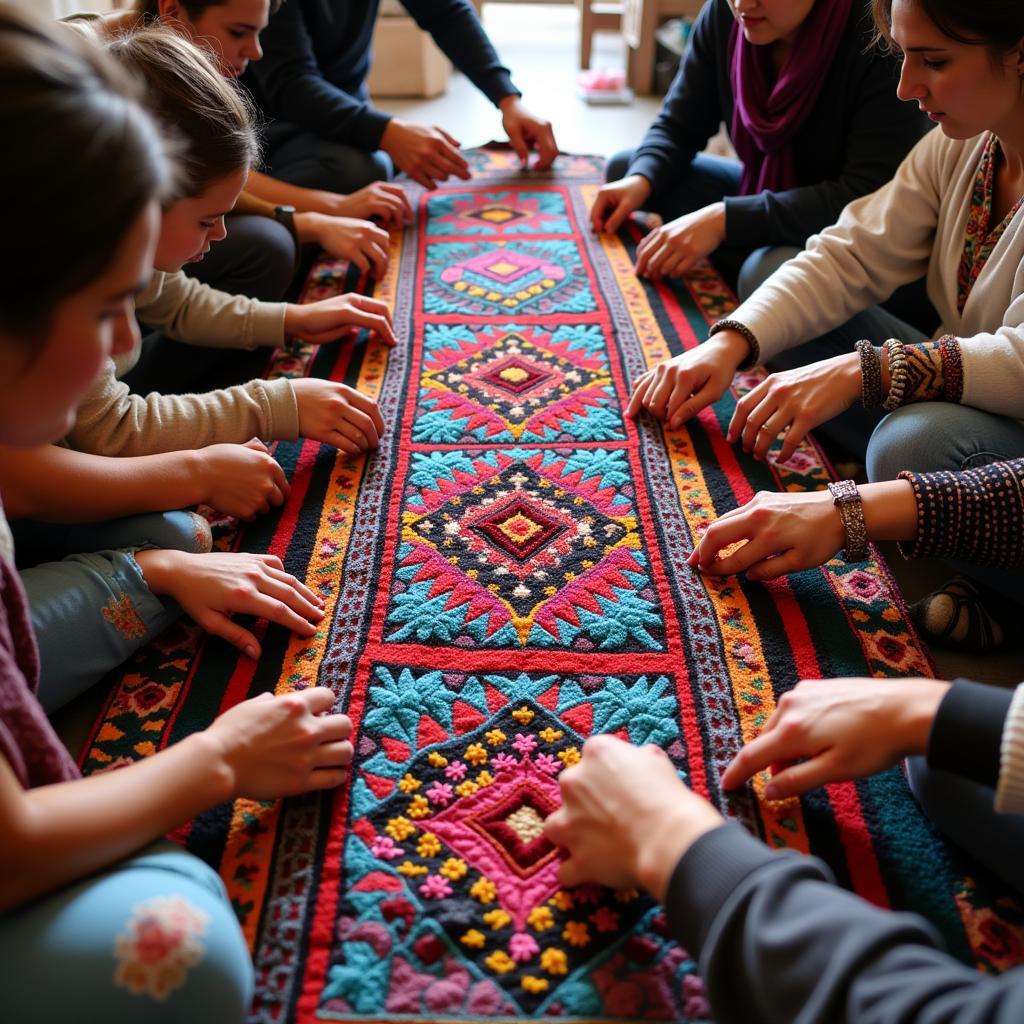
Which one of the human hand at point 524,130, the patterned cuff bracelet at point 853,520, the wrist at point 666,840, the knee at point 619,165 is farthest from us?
the human hand at point 524,130

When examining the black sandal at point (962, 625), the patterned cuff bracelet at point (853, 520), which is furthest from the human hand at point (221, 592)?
the black sandal at point (962, 625)

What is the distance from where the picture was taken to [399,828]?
0.85 meters

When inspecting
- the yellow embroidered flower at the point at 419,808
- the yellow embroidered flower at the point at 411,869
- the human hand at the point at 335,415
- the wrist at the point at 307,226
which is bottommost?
the yellow embroidered flower at the point at 411,869

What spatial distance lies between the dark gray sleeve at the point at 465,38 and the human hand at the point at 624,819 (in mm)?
1885

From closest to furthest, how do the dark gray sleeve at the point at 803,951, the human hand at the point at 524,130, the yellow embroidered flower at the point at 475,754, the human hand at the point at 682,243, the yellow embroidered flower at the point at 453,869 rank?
the dark gray sleeve at the point at 803,951 → the yellow embroidered flower at the point at 453,869 → the yellow embroidered flower at the point at 475,754 → the human hand at the point at 682,243 → the human hand at the point at 524,130

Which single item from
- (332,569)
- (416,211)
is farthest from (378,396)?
(416,211)

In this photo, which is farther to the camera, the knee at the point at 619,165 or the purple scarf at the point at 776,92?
the knee at the point at 619,165

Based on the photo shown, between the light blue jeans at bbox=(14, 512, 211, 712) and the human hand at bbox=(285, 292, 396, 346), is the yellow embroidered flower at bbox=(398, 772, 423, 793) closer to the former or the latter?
the light blue jeans at bbox=(14, 512, 211, 712)

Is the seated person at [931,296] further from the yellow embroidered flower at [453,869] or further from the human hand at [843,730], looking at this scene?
the yellow embroidered flower at [453,869]

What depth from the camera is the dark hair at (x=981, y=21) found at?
0.99 metres

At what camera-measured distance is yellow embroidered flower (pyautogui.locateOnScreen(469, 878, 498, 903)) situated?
31.4 inches

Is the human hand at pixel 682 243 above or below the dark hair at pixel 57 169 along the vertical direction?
below

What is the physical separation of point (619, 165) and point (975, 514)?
1427 millimetres

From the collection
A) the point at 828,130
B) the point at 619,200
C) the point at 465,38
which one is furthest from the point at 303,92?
the point at 828,130
